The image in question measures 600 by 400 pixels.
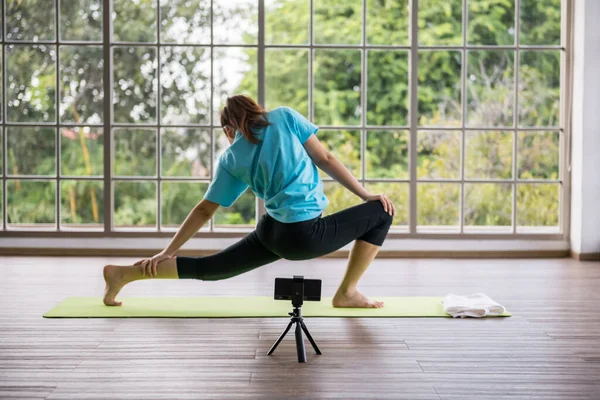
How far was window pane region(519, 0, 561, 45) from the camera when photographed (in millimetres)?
6754

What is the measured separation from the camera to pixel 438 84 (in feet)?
26.8

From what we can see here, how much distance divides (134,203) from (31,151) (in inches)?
39.4

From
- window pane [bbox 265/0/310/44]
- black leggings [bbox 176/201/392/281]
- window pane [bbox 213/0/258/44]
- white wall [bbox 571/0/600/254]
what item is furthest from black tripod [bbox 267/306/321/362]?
window pane [bbox 265/0/310/44]

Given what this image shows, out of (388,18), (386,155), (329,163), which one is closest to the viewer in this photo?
(329,163)

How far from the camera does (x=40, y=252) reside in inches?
225

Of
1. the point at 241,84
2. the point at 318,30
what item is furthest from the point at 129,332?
the point at 318,30

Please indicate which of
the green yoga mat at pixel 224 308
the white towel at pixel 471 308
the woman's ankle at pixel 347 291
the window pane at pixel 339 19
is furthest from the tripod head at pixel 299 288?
the window pane at pixel 339 19

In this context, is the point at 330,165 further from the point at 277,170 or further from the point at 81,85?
the point at 81,85

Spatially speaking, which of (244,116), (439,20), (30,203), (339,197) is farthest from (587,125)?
(30,203)

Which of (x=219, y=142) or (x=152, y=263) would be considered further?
(x=219, y=142)

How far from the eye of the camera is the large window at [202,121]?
5762mm

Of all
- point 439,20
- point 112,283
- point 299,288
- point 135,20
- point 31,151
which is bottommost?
point 112,283

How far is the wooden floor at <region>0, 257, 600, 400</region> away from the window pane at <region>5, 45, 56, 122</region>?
82.1 inches

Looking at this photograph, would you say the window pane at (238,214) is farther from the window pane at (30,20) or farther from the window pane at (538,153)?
the window pane at (538,153)
